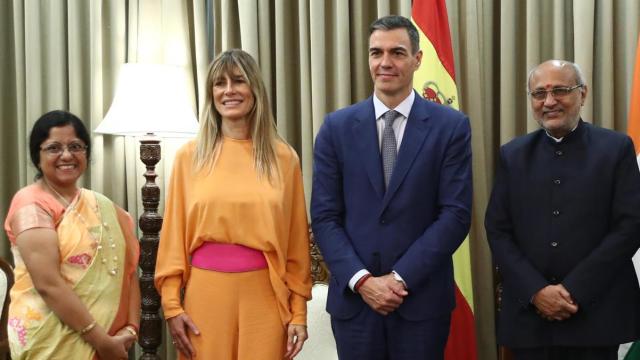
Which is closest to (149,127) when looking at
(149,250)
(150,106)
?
(150,106)

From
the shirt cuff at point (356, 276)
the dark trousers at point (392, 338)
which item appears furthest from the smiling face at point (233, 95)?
the dark trousers at point (392, 338)

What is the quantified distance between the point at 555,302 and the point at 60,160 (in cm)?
165

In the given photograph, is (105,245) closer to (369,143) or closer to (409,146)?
(369,143)

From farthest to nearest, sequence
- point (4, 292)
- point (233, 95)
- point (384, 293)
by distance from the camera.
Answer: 1. point (4, 292)
2. point (233, 95)
3. point (384, 293)

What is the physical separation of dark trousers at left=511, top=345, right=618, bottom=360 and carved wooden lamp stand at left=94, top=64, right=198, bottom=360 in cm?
179

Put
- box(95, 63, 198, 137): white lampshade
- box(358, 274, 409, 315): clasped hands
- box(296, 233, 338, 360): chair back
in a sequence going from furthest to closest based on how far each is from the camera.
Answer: box(95, 63, 198, 137): white lampshade < box(296, 233, 338, 360): chair back < box(358, 274, 409, 315): clasped hands

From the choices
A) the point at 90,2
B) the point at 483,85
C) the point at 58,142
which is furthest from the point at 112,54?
the point at 483,85

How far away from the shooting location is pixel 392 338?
2.21 meters

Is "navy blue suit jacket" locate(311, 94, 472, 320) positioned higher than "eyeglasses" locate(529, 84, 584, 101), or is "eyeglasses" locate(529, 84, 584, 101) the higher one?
"eyeglasses" locate(529, 84, 584, 101)

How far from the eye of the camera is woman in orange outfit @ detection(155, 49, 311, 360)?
2.28 meters

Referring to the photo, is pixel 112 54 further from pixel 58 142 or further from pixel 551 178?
pixel 551 178

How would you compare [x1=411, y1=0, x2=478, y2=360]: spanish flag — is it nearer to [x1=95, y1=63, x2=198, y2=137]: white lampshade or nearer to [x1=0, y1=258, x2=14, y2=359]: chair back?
[x1=95, y1=63, x2=198, y2=137]: white lampshade

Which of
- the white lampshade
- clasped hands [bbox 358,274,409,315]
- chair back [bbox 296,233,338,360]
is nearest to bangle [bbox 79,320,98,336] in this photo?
clasped hands [bbox 358,274,409,315]

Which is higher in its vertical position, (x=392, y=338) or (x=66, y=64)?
(x=66, y=64)
